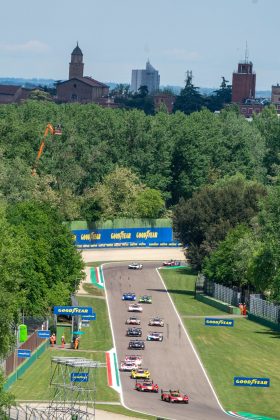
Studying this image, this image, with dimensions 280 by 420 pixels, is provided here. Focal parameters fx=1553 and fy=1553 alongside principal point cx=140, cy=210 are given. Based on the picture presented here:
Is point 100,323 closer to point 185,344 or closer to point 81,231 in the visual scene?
point 185,344

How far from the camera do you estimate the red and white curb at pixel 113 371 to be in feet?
312

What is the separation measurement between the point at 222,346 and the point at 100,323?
16.1m

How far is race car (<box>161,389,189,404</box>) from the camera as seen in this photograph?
3509 inches

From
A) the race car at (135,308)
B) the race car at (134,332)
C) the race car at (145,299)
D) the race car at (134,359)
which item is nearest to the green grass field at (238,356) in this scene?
the race car at (145,299)

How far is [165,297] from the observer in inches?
6102

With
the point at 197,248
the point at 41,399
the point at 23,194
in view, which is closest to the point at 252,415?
the point at 41,399

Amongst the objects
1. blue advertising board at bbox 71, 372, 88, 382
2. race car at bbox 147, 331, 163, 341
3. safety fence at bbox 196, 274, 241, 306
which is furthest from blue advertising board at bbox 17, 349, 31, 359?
safety fence at bbox 196, 274, 241, 306

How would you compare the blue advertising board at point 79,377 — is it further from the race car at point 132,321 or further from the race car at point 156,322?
the race car at point 132,321

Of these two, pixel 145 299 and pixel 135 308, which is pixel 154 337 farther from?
pixel 145 299

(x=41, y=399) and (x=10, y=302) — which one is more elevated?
(x=10, y=302)

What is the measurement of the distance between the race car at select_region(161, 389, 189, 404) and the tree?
72.3 meters

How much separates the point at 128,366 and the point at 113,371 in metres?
1.50

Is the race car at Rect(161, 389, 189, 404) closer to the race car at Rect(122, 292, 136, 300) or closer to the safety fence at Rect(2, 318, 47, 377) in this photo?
the safety fence at Rect(2, 318, 47, 377)

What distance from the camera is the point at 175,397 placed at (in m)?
89.2
